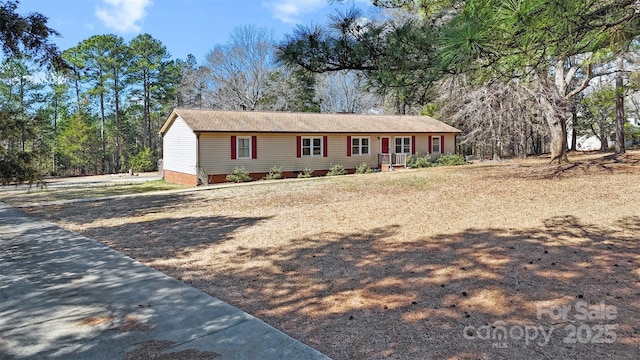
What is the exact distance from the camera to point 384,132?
24.7 m

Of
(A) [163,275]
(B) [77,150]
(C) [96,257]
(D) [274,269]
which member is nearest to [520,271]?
(D) [274,269]

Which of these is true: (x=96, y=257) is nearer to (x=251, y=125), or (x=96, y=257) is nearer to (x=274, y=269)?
(x=274, y=269)

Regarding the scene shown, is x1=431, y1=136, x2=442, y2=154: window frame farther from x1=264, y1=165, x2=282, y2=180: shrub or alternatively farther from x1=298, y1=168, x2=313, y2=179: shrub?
x1=264, y1=165, x2=282, y2=180: shrub

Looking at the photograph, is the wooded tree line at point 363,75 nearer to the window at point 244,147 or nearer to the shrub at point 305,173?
the window at point 244,147

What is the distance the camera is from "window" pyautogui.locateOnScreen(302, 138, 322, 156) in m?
22.7

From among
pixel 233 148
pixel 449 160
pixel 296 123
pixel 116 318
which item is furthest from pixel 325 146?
pixel 116 318

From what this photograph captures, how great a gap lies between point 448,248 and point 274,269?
2661 millimetres

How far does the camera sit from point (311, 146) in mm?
22891

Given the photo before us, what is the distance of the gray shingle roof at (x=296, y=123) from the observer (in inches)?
801

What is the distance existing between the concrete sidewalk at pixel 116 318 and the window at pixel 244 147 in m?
14.4

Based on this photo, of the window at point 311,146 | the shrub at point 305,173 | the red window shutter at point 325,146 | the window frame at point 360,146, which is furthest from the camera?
the window frame at point 360,146

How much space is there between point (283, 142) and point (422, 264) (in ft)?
55.7

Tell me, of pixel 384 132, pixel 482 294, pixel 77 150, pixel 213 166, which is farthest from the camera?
pixel 77 150

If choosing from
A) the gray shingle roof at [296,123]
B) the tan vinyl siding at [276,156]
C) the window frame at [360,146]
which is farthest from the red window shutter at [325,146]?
the window frame at [360,146]
